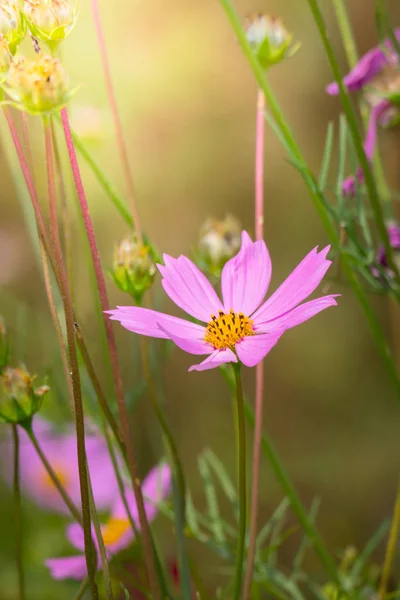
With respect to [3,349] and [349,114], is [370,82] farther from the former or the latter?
[3,349]

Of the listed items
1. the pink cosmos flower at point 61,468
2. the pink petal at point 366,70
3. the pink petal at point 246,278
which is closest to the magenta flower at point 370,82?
the pink petal at point 366,70

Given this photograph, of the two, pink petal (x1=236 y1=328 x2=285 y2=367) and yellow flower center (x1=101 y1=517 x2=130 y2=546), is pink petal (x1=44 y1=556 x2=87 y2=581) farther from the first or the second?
pink petal (x1=236 y1=328 x2=285 y2=367)

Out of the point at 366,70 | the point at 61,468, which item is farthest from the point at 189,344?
the point at 61,468

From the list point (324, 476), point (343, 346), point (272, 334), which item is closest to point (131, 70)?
point (343, 346)

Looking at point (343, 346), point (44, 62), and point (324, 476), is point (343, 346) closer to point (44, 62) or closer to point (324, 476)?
point (324, 476)

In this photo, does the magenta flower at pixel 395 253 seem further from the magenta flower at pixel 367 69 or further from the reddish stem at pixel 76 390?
the reddish stem at pixel 76 390

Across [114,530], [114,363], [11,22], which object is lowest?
[114,530]
